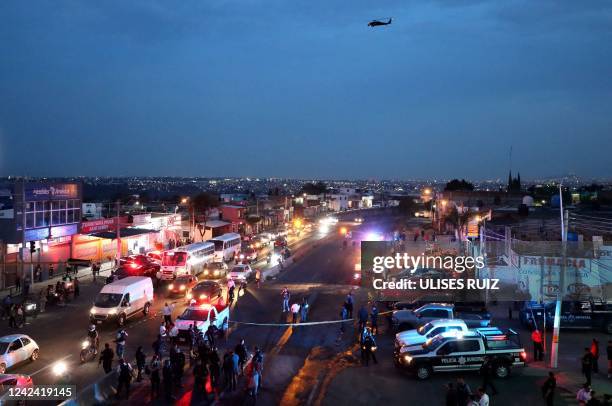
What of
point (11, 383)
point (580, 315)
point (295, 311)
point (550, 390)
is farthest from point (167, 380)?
point (580, 315)

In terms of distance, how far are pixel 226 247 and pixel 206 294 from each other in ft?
56.8

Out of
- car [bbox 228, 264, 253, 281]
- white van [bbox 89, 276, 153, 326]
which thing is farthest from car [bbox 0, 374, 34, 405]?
car [bbox 228, 264, 253, 281]

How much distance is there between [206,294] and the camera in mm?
26125

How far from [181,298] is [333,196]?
121637mm

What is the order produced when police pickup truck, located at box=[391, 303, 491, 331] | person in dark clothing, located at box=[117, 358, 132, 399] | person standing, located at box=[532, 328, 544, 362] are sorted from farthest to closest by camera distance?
police pickup truck, located at box=[391, 303, 491, 331] < person standing, located at box=[532, 328, 544, 362] < person in dark clothing, located at box=[117, 358, 132, 399]

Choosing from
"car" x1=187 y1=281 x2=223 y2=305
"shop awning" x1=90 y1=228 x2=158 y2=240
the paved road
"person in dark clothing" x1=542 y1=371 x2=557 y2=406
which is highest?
"shop awning" x1=90 y1=228 x2=158 y2=240

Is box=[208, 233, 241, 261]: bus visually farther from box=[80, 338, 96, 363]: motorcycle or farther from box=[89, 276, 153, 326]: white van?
box=[80, 338, 96, 363]: motorcycle

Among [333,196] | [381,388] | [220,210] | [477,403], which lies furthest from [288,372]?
[333,196]

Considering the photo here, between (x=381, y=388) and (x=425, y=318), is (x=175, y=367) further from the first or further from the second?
(x=425, y=318)

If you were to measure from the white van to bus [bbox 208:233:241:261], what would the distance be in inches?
669

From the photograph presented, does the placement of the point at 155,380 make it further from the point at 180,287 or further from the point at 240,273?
the point at 240,273

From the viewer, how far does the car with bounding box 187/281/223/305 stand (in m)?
25.8

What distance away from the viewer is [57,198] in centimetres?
3691

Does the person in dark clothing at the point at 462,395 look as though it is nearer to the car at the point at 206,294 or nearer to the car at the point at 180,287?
the car at the point at 206,294
